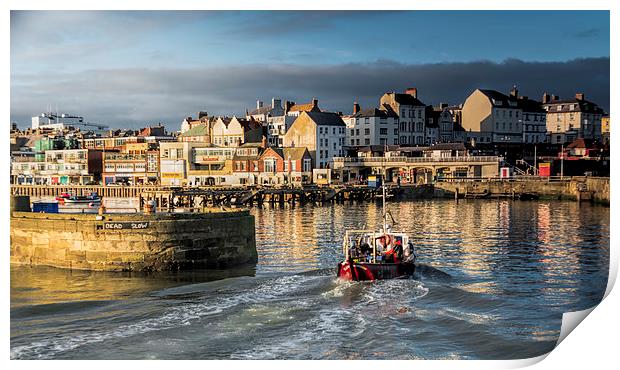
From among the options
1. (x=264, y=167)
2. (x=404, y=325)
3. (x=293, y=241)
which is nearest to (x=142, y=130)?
(x=264, y=167)

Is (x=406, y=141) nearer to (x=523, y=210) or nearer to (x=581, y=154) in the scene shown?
(x=581, y=154)

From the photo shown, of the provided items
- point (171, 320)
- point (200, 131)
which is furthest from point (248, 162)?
point (171, 320)

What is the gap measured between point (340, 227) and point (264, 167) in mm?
51146

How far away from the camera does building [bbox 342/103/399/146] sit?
129125 mm

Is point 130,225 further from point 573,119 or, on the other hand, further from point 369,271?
point 573,119

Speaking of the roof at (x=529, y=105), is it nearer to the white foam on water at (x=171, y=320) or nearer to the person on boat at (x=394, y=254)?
the person on boat at (x=394, y=254)

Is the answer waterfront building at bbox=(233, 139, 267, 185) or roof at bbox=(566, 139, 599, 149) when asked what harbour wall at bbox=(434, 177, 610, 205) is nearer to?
roof at bbox=(566, 139, 599, 149)

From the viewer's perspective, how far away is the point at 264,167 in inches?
4311

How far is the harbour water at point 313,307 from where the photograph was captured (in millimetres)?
22531

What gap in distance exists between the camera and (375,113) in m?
129

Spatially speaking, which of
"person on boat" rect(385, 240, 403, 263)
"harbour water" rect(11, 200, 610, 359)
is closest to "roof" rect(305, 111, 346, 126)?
"harbour water" rect(11, 200, 610, 359)

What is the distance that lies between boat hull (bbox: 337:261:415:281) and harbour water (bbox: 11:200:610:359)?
0.60 metres

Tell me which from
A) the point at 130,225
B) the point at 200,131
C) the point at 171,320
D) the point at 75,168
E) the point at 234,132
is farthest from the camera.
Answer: the point at 200,131

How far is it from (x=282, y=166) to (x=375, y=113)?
27.5 meters
